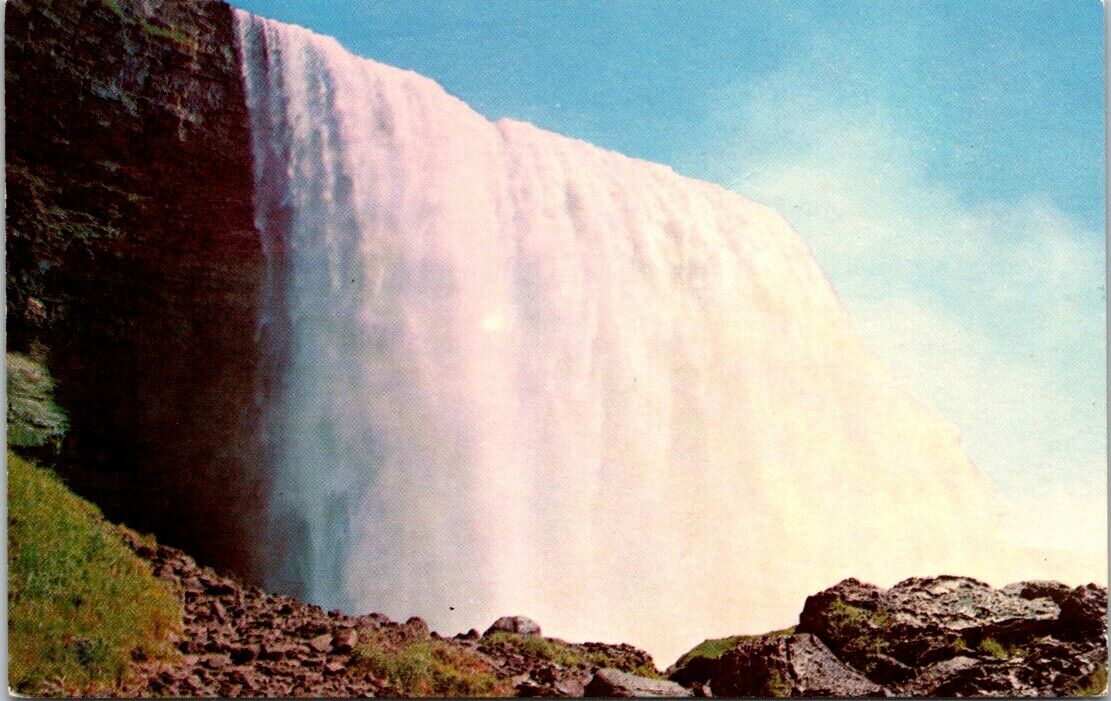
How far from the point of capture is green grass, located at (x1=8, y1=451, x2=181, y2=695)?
5.34 metres

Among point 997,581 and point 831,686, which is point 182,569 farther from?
point 997,581

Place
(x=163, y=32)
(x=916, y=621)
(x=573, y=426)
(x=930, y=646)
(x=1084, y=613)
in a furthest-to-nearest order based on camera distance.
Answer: (x=163, y=32)
(x=573, y=426)
(x=916, y=621)
(x=930, y=646)
(x=1084, y=613)

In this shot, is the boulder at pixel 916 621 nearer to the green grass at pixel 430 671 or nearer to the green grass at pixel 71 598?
the green grass at pixel 430 671

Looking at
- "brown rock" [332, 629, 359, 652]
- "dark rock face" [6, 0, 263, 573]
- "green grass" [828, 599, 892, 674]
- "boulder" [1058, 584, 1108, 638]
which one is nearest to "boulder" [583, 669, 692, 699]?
"green grass" [828, 599, 892, 674]

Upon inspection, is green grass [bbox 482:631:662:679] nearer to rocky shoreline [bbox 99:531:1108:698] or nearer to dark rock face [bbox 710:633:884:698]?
rocky shoreline [bbox 99:531:1108:698]

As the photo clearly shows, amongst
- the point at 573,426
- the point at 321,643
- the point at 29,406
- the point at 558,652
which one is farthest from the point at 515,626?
the point at 29,406

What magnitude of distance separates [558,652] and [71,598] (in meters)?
2.37

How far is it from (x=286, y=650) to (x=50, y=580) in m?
1.15

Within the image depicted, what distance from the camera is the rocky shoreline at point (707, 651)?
220 inches

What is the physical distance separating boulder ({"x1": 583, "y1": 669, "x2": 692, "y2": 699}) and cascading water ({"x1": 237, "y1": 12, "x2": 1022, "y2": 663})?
2.20 ft

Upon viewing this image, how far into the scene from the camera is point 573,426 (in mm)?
6645

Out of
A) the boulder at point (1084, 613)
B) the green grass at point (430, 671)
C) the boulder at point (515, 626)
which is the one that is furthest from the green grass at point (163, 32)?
the boulder at point (1084, 613)

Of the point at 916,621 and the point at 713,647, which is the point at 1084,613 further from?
the point at 713,647

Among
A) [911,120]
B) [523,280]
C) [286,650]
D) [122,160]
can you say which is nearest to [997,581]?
[911,120]
